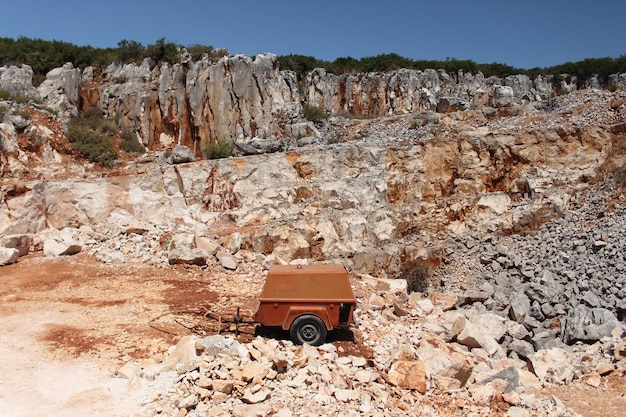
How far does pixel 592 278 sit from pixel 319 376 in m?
9.38

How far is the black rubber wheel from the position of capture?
7.20 m

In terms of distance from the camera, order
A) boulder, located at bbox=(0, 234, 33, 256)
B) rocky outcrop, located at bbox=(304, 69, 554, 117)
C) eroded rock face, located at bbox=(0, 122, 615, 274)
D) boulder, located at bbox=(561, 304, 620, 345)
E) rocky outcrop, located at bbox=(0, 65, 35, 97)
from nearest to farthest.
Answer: boulder, located at bbox=(561, 304, 620, 345) → boulder, located at bbox=(0, 234, 33, 256) → eroded rock face, located at bbox=(0, 122, 615, 274) → rocky outcrop, located at bbox=(0, 65, 35, 97) → rocky outcrop, located at bbox=(304, 69, 554, 117)

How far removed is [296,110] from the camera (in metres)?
23.8

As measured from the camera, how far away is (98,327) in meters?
8.14

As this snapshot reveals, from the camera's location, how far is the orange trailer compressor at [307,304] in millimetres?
7207

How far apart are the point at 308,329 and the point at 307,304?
41 cm

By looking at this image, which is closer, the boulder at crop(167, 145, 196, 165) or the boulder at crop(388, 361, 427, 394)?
the boulder at crop(388, 361, 427, 394)

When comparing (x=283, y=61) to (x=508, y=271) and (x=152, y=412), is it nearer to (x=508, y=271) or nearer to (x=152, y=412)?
(x=508, y=271)

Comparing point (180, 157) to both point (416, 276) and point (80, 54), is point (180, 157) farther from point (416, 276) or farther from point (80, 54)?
point (80, 54)

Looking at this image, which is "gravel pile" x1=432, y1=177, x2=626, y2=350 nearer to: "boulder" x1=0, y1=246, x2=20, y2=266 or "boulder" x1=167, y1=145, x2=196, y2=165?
"boulder" x1=167, y1=145, x2=196, y2=165

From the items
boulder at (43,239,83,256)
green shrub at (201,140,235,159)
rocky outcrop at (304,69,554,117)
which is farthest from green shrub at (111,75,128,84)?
rocky outcrop at (304,69,554,117)

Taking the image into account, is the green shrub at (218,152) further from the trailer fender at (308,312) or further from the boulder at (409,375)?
the boulder at (409,375)

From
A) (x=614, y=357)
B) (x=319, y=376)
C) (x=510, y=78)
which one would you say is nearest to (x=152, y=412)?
(x=319, y=376)

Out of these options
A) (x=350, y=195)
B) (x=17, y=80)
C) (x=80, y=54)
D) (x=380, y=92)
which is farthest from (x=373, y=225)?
(x=380, y=92)
